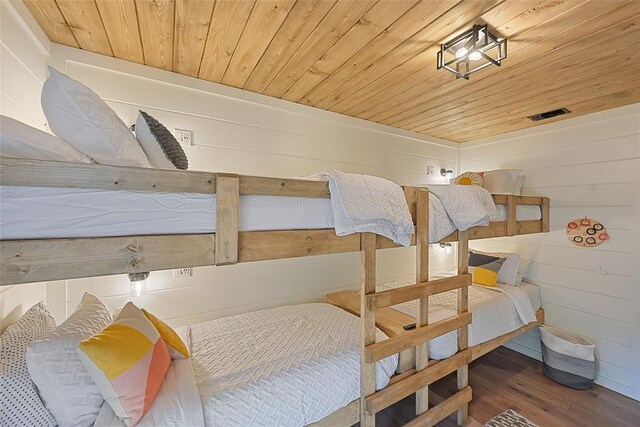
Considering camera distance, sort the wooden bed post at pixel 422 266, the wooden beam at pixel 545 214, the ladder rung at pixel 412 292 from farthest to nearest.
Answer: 1. the wooden beam at pixel 545 214
2. the wooden bed post at pixel 422 266
3. the ladder rung at pixel 412 292

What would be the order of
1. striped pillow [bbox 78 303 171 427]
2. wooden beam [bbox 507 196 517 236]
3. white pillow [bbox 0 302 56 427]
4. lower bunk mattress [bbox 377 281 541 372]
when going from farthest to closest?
wooden beam [bbox 507 196 517 236]
lower bunk mattress [bbox 377 281 541 372]
striped pillow [bbox 78 303 171 427]
white pillow [bbox 0 302 56 427]

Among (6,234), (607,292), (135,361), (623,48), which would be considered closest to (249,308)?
(135,361)

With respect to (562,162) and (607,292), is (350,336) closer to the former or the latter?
(607,292)

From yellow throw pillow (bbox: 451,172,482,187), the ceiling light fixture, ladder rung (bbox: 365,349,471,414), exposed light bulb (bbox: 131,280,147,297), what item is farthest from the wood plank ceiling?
ladder rung (bbox: 365,349,471,414)

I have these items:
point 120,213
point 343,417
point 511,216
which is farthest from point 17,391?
point 511,216

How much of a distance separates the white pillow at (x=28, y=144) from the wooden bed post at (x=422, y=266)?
1.69 m

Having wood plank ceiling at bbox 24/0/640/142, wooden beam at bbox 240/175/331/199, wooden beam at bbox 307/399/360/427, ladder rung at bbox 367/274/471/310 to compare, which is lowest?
wooden beam at bbox 307/399/360/427

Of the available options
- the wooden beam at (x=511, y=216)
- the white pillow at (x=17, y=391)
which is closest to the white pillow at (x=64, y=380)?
the white pillow at (x=17, y=391)

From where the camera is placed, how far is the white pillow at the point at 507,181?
291cm

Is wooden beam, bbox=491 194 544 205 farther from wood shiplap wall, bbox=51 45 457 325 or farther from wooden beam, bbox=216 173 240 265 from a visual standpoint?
wooden beam, bbox=216 173 240 265

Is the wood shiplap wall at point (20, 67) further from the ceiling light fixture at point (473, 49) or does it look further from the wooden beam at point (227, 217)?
the ceiling light fixture at point (473, 49)

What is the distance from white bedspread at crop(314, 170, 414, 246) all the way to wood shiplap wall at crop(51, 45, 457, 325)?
4.13 ft

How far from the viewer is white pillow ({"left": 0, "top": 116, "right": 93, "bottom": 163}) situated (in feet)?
2.49

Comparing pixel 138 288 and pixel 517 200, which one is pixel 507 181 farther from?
pixel 138 288
